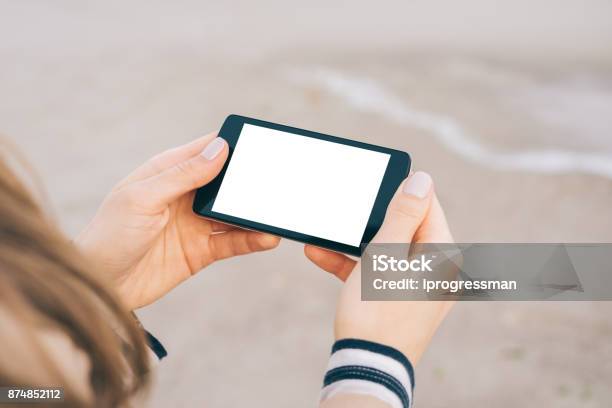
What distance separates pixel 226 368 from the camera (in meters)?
2.41

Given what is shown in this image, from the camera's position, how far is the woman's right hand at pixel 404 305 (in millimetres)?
1239

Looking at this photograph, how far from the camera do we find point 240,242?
Answer: 1776mm

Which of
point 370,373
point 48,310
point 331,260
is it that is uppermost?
point 48,310

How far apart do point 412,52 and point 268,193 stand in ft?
8.71

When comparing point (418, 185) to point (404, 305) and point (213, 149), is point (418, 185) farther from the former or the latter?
point (213, 149)

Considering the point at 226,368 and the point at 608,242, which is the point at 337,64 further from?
the point at 226,368

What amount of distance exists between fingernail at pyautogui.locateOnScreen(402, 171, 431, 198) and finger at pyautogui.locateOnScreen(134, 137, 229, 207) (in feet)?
1.82

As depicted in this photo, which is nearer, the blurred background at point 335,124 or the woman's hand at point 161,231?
the woman's hand at point 161,231

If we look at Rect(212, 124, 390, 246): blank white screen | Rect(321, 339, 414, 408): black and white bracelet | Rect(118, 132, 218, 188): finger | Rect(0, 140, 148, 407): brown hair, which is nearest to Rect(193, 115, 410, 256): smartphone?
Rect(212, 124, 390, 246): blank white screen

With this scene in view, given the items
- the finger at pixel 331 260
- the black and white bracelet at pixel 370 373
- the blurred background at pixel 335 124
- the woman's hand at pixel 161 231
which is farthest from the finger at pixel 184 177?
the blurred background at pixel 335 124

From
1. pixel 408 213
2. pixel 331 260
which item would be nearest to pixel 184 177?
pixel 331 260

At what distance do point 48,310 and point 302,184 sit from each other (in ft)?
3.01

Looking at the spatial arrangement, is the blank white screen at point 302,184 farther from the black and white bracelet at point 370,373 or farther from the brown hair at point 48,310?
the brown hair at point 48,310

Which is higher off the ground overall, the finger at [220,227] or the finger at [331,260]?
the finger at [220,227]
